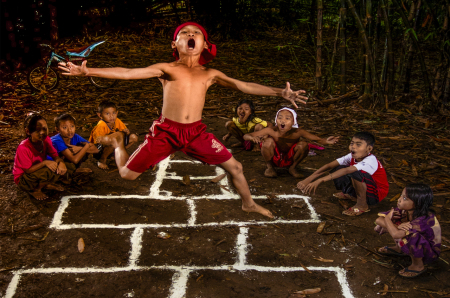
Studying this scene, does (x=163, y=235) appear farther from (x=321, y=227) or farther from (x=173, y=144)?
(x=321, y=227)

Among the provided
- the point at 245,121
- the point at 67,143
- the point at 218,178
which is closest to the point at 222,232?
the point at 218,178

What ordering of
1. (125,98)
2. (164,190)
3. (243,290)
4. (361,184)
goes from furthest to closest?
(125,98), (164,190), (361,184), (243,290)

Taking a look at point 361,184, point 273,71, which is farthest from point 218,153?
point 273,71

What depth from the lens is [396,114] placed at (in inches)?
273

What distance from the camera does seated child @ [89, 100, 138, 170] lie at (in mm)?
4973

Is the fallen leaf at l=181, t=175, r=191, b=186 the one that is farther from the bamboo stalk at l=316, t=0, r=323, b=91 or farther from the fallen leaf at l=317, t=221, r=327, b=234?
the bamboo stalk at l=316, t=0, r=323, b=91

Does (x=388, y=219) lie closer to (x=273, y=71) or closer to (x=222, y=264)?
(x=222, y=264)

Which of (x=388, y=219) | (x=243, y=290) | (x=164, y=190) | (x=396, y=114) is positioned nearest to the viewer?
(x=243, y=290)

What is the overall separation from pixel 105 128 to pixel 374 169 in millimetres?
3223

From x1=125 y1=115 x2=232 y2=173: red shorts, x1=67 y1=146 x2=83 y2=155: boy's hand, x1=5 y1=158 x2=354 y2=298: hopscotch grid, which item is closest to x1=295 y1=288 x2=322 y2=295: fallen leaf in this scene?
x1=5 y1=158 x2=354 y2=298: hopscotch grid

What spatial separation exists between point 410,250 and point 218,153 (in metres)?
1.80

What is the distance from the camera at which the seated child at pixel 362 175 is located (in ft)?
13.1

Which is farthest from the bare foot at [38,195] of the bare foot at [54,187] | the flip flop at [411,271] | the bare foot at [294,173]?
the flip flop at [411,271]

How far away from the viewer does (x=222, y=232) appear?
383cm
